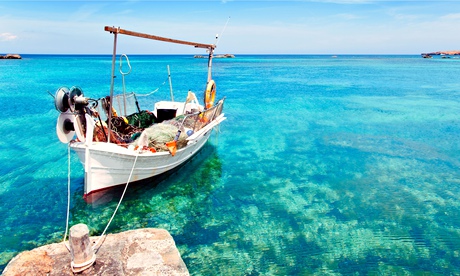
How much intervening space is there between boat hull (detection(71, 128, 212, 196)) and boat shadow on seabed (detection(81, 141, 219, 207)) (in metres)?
0.18

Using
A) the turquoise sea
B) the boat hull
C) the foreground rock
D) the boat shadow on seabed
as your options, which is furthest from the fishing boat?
the foreground rock

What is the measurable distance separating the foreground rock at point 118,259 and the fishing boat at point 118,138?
2.69m

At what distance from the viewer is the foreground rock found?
4676 millimetres

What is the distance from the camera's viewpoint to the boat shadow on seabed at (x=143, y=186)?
8359 mm

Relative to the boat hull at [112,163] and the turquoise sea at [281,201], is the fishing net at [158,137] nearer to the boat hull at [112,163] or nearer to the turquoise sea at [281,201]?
the boat hull at [112,163]

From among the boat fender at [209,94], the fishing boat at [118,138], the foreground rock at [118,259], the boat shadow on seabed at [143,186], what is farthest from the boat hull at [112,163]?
the boat fender at [209,94]

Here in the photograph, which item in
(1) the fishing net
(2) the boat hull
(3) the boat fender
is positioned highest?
(3) the boat fender

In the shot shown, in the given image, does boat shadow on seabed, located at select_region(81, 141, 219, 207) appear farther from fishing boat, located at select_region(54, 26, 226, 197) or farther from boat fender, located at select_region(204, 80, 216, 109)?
boat fender, located at select_region(204, 80, 216, 109)

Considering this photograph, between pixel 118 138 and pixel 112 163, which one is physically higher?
pixel 118 138

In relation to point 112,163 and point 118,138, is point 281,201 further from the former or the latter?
Result: point 118,138

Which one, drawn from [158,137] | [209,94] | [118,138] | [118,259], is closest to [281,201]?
[158,137]

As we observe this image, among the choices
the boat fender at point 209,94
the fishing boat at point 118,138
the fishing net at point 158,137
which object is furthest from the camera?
the boat fender at point 209,94

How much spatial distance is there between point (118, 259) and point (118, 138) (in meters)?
4.88

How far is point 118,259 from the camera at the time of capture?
196 inches
